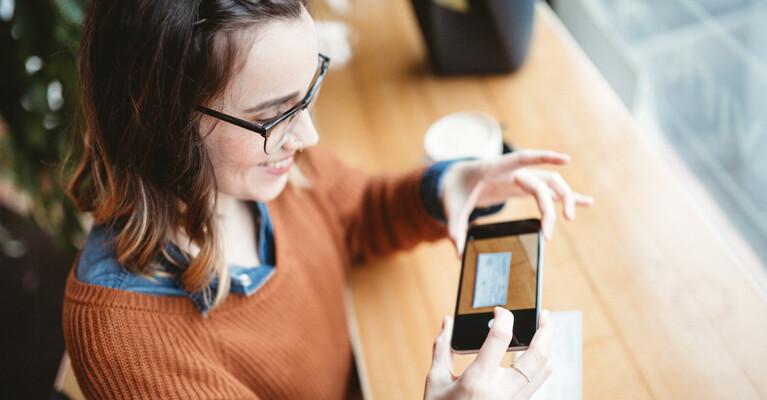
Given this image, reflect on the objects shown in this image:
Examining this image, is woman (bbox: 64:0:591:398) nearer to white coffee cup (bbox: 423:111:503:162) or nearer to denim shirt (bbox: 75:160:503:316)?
denim shirt (bbox: 75:160:503:316)

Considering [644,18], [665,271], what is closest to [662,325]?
[665,271]

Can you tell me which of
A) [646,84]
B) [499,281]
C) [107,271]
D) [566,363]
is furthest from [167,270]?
[646,84]

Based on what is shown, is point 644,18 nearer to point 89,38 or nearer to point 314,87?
point 314,87

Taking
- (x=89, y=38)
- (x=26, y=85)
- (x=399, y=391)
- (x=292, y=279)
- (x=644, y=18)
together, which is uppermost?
(x=89, y=38)

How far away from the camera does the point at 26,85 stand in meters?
1.33

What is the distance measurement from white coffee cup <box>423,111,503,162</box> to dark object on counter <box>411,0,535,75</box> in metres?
0.18

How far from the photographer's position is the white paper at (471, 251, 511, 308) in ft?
2.30

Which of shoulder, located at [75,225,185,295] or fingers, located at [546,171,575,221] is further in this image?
fingers, located at [546,171,575,221]

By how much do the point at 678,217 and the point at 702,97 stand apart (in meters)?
0.30

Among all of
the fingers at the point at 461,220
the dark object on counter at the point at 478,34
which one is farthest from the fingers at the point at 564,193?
the dark object on counter at the point at 478,34

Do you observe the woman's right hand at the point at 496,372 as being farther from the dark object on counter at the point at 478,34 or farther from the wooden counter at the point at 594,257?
the dark object on counter at the point at 478,34

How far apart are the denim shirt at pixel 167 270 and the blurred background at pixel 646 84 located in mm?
170

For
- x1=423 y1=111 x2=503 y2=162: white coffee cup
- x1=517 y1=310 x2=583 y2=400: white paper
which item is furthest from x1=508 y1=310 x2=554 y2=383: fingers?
x1=423 y1=111 x2=503 y2=162: white coffee cup

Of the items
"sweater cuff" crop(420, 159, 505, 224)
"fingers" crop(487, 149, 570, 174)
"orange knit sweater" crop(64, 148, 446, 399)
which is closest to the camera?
"orange knit sweater" crop(64, 148, 446, 399)
